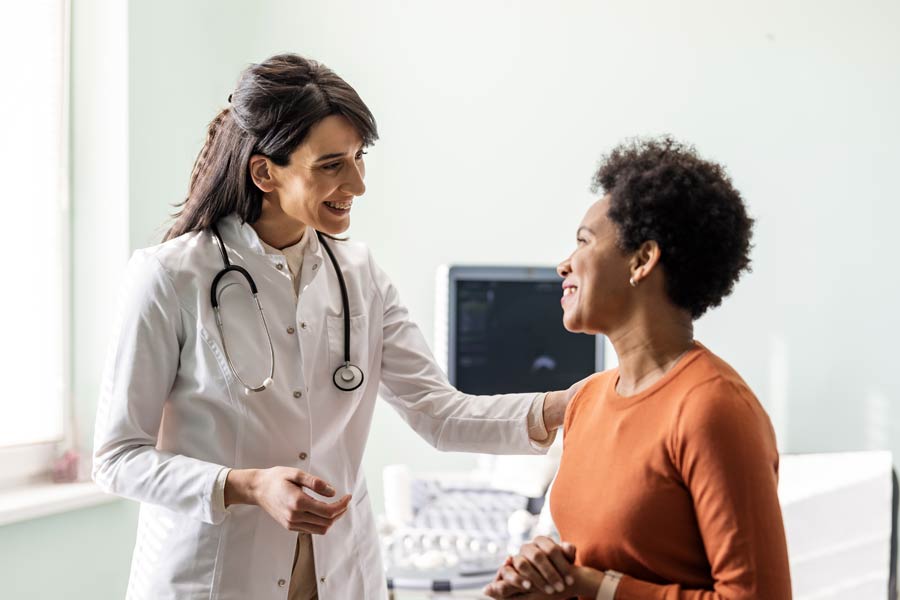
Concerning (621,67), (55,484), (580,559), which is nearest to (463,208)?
(621,67)

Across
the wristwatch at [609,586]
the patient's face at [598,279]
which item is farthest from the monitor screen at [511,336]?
the wristwatch at [609,586]

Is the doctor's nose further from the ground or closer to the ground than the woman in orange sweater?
further from the ground

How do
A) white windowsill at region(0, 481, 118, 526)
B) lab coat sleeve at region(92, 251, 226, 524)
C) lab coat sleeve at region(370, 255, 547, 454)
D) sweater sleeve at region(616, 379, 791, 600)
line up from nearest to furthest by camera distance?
sweater sleeve at region(616, 379, 791, 600) < lab coat sleeve at region(92, 251, 226, 524) < lab coat sleeve at region(370, 255, 547, 454) < white windowsill at region(0, 481, 118, 526)

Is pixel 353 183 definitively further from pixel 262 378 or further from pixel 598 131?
pixel 598 131

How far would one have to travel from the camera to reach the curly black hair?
103 cm

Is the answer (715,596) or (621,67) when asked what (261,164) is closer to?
(715,596)

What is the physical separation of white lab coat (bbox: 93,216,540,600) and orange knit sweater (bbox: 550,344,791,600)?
460mm

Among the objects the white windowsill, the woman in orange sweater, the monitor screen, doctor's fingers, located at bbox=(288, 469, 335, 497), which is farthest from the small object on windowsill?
the woman in orange sweater

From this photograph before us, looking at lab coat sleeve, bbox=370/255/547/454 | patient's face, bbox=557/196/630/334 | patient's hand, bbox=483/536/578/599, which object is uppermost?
patient's face, bbox=557/196/630/334

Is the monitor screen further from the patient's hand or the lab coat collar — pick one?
the patient's hand

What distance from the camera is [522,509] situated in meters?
2.24

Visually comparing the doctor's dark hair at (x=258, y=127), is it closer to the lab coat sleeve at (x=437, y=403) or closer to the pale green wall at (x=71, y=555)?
the lab coat sleeve at (x=437, y=403)

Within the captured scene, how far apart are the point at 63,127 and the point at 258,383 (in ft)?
5.40

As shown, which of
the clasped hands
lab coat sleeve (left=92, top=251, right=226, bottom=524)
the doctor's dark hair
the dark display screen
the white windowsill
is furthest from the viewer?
the dark display screen
